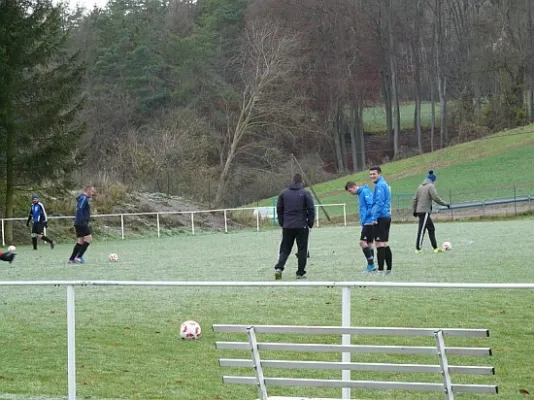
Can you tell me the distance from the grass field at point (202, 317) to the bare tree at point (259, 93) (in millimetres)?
42005

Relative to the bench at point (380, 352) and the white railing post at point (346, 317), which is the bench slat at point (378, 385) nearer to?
the bench at point (380, 352)

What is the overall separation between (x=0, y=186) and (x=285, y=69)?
31.9 meters

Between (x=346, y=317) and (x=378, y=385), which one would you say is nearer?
(x=378, y=385)

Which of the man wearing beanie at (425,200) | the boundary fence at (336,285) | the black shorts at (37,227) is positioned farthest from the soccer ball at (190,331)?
the black shorts at (37,227)

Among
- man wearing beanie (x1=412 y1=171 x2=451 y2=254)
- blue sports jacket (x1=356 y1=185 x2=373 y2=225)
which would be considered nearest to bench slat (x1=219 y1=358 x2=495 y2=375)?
blue sports jacket (x1=356 y1=185 x2=373 y2=225)

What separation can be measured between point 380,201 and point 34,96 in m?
26.6

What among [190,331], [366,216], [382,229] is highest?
[366,216]

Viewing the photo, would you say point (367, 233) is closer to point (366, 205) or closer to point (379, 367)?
point (366, 205)

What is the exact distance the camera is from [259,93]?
6612cm

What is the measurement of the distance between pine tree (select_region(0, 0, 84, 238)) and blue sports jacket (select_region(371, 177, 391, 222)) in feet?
80.7

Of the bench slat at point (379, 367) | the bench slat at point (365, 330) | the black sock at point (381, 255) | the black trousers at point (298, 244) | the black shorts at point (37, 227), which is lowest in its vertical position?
the black shorts at point (37, 227)

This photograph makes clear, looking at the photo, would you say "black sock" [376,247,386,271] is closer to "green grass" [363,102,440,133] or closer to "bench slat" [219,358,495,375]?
"bench slat" [219,358,495,375]

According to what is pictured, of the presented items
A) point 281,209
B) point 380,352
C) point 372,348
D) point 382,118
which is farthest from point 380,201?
point 382,118

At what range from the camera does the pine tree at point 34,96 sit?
39.9 metres
